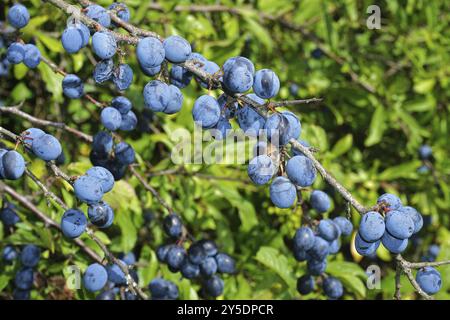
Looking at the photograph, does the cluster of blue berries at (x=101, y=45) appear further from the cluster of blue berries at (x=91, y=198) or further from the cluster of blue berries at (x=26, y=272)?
the cluster of blue berries at (x=26, y=272)

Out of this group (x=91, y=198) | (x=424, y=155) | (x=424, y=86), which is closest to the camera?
(x=91, y=198)

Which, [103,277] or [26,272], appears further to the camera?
[26,272]

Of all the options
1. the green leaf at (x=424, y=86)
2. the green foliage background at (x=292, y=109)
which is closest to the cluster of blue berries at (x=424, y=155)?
the green foliage background at (x=292, y=109)

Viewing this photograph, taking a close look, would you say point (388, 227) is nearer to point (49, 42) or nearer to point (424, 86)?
point (49, 42)

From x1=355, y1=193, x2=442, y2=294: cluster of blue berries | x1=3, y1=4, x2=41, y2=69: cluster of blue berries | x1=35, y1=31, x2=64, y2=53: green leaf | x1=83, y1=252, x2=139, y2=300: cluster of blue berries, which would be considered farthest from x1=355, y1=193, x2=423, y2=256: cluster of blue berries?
x1=35, y1=31, x2=64, y2=53: green leaf

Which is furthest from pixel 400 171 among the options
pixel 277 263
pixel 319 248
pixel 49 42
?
pixel 49 42

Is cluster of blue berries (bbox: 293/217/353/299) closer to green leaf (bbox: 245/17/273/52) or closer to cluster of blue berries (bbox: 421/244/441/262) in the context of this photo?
green leaf (bbox: 245/17/273/52)
